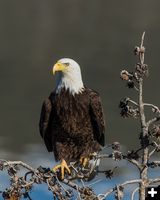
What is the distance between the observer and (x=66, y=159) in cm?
1023

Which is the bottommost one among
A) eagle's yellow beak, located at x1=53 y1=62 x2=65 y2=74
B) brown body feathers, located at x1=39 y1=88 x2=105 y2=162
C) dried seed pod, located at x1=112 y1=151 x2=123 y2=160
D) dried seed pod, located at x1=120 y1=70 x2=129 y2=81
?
dried seed pod, located at x1=112 y1=151 x2=123 y2=160

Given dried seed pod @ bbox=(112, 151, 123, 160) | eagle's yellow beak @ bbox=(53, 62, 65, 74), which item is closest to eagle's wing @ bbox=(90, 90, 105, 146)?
eagle's yellow beak @ bbox=(53, 62, 65, 74)

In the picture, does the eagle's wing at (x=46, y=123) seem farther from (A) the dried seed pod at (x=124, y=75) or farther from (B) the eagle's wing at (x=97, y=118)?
(A) the dried seed pod at (x=124, y=75)

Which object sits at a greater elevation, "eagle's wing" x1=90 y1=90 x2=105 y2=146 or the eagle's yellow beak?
the eagle's yellow beak

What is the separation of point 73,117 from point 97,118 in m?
0.51

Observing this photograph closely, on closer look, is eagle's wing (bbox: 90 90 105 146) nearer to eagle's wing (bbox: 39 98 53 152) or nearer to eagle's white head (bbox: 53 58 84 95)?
eagle's white head (bbox: 53 58 84 95)

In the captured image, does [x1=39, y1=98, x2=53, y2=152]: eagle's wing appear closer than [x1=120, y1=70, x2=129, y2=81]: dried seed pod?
No

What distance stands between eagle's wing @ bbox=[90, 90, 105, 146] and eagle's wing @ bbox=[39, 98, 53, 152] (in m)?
0.86

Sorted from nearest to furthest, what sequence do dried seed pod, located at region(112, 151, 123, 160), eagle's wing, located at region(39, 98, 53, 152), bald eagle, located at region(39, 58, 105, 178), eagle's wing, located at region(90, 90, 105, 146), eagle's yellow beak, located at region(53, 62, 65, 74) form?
dried seed pod, located at region(112, 151, 123, 160)
eagle's yellow beak, located at region(53, 62, 65, 74)
bald eagle, located at region(39, 58, 105, 178)
eagle's wing, located at region(90, 90, 105, 146)
eagle's wing, located at region(39, 98, 53, 152)

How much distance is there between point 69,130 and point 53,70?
125 centimetres

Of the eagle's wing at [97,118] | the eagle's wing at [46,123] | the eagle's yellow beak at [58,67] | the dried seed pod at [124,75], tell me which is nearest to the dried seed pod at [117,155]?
the dried seed pod at [124,75]

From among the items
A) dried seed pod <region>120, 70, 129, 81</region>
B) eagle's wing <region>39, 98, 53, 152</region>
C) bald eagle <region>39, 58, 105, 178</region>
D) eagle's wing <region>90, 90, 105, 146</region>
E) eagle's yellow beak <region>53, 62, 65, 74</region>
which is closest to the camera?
dried seed pod <region>120, 70, 129, 81</region>

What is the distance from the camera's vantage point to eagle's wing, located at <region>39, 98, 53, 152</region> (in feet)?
34.1

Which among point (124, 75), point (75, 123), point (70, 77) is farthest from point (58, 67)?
point (124, 75)
